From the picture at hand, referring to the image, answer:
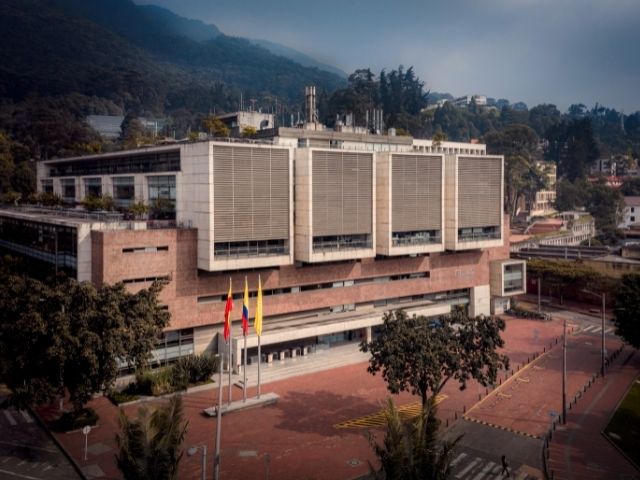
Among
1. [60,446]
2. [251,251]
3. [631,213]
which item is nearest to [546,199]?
[631,213]

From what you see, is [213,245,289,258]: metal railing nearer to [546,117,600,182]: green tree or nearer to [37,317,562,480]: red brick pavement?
[37,317,562,480]: red brick pavement

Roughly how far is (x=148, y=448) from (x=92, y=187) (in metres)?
57.1

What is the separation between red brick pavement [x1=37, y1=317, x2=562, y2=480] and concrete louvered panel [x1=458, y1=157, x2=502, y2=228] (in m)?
22.7

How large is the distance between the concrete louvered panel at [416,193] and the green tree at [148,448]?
44.6m

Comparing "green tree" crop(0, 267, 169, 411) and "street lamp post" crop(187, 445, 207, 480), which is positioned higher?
"green tree" crop(0, 267, 169, 411)

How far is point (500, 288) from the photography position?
7725 cm

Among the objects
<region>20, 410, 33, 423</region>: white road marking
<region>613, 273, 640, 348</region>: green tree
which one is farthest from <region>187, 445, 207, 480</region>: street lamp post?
<region>613, 273, 640, 348</region>: green tree

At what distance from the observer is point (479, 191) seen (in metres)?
71.5

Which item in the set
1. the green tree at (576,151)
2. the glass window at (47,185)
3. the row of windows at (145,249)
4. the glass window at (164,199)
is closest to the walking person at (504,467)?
the row of windows at (145,249)

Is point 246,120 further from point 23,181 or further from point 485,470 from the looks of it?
point 485,470

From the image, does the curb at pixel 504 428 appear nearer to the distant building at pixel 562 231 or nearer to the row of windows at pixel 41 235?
the row of windows at pixel 41 235

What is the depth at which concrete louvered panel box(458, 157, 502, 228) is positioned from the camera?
229 feet

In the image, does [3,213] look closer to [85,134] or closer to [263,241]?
[263,241]

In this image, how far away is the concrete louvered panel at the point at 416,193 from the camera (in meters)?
63.9
